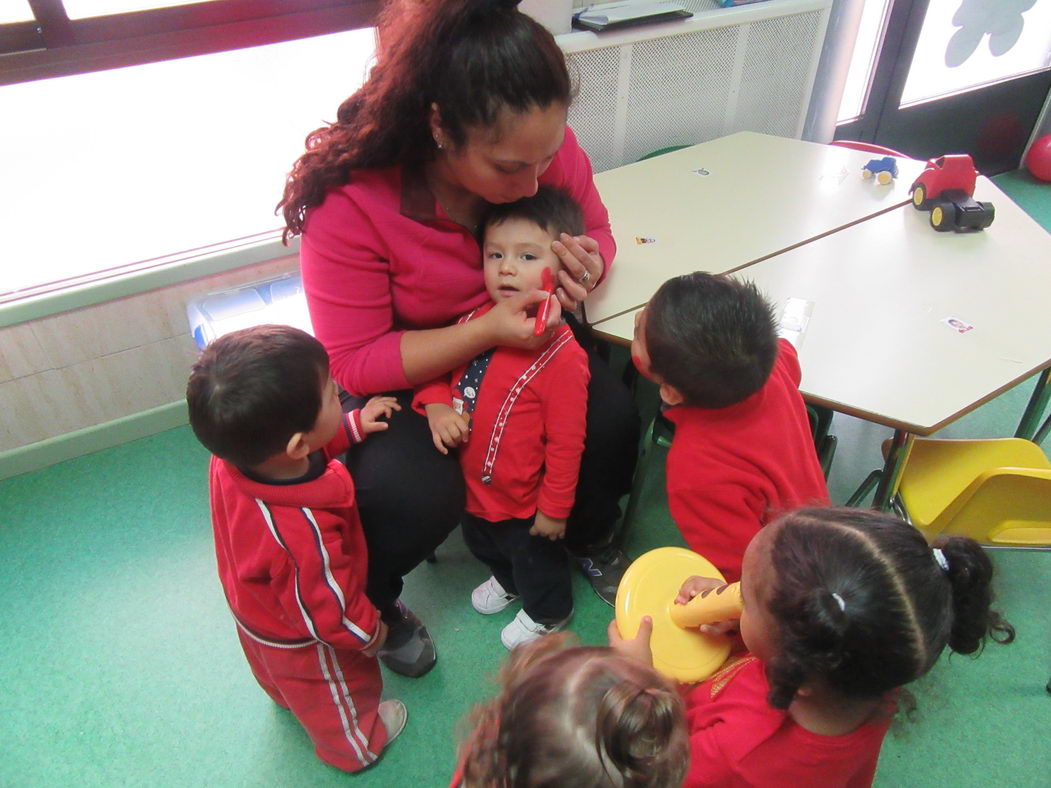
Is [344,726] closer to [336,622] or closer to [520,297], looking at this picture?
[336,622]

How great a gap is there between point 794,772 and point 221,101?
6.93 ft

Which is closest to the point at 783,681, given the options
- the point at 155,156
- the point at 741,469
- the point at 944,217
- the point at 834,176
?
the point at 741,469

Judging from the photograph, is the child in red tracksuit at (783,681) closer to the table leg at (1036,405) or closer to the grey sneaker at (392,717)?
the grey sneaker at (392,717)

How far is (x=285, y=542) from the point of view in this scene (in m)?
1.03

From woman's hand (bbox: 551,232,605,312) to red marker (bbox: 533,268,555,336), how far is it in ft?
0.08

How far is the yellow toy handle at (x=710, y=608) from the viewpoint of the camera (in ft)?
3.15

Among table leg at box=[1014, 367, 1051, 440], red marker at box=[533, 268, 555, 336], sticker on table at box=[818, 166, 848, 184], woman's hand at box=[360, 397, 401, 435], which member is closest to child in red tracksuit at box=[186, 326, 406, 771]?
woman's hand at box=[360, 397, 401, 435]

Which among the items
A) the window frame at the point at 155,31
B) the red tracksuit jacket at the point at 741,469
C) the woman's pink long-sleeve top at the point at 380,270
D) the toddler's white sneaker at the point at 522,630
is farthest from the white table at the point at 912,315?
the window frame at the point at 155,31

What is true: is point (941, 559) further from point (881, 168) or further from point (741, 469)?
point (881, 168)

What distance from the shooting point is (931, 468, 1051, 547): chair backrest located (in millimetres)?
1182

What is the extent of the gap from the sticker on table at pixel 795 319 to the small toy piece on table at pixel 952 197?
→ 0.52 m

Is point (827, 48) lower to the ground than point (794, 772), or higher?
higher

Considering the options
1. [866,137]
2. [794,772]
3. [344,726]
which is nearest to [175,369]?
[344,726]

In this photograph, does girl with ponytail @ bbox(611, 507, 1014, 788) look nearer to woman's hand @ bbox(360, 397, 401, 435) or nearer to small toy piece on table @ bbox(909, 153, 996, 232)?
woman's hand @ bbox(360, 397, 401, 435)
